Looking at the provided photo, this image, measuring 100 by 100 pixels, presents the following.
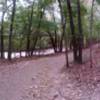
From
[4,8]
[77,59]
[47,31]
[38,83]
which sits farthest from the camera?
[47,31]

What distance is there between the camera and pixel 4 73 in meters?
12.1

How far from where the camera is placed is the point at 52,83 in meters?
9.86

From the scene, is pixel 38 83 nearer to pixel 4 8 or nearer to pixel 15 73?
pixel 15 73

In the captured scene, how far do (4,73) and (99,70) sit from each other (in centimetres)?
395

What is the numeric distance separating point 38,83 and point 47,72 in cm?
210

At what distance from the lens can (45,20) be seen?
1094 inches

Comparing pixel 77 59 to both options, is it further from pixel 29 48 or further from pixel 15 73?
pixel 29 48

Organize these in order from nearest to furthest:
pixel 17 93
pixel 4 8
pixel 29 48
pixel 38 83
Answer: pixel 17 93
pixel 38 83
pixel 4 8
pixel 29 48

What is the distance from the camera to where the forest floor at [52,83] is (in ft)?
27.5

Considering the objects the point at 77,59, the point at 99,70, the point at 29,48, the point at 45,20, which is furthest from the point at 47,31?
the point at 99,70

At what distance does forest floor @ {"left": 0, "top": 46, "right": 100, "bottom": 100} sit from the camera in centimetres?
838

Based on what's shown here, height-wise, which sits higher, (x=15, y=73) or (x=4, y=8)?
(x=4, y=8)

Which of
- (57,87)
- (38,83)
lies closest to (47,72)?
(38,83)

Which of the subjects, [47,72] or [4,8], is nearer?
[47,72]
